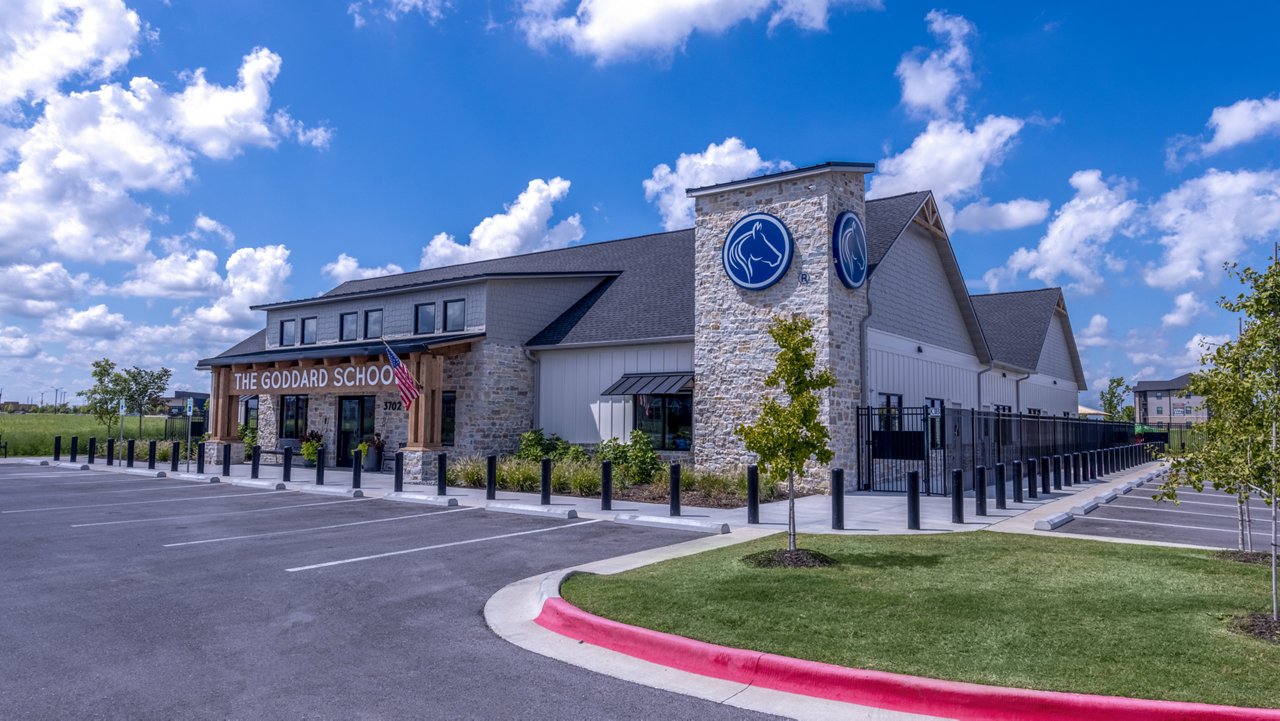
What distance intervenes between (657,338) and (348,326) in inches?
525

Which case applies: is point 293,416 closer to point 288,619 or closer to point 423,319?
point 423,319

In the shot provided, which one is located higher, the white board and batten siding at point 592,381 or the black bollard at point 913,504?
the white board and batten siding at point 592,381

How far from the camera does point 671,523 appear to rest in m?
13.4

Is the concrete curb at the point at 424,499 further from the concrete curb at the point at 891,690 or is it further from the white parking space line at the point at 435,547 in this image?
the concrete curb at the point at 891,690

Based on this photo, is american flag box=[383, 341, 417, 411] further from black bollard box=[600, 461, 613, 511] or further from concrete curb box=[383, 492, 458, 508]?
black bollard box=[600, 461, 613, 511]

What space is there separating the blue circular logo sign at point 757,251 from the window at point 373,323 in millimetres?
13749

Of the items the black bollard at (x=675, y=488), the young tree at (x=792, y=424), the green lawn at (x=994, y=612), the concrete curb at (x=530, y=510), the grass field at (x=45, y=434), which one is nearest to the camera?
the green lawn at (x=994, y=612)

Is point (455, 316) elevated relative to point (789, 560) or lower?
elevated

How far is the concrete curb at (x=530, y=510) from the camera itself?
47.7 ft

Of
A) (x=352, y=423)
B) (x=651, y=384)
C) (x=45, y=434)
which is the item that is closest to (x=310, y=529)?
(x=651, y=384)

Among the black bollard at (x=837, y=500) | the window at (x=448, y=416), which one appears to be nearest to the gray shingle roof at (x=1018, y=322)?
the window at (x=448, y=416)

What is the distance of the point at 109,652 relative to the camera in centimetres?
611

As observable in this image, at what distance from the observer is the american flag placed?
21.2 metres

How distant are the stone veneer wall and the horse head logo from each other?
0.26m
